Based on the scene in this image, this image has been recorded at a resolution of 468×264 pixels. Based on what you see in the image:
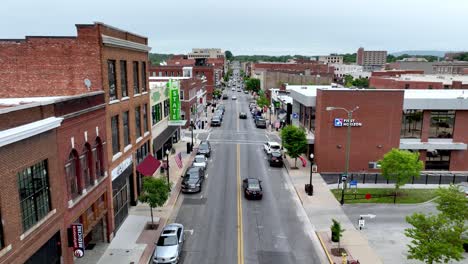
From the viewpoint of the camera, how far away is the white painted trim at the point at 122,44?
74.3 ft

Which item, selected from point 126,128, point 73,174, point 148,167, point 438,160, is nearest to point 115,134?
point 126,128

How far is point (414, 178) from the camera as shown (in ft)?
121

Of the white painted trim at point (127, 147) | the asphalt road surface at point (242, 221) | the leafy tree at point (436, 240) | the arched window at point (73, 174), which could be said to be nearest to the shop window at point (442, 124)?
the asphalt road surface at point (242, 221)

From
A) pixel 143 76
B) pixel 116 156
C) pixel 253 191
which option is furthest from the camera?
pixel 143 76

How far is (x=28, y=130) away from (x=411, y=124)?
37.1 meters

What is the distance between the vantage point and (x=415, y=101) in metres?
38.9

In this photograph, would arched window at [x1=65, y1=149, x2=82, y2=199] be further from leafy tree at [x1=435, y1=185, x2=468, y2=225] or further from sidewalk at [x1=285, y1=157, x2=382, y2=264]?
leafy tree at [x1=435, y1=185, x2=468, y2=225]

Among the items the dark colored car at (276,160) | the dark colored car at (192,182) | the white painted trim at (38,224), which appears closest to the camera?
the white painted trim at (38,224)

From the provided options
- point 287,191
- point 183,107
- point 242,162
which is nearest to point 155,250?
point 287,191

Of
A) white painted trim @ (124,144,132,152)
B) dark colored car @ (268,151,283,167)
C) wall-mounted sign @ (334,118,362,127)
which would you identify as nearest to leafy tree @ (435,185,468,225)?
wall-mounted sign @ (334,118,362,127)

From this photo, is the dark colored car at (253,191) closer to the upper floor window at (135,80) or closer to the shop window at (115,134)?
the shop window at (115,134)

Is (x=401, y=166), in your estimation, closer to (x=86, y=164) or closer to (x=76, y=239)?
(x=86, y=164)

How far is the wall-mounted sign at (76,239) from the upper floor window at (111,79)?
9100mm

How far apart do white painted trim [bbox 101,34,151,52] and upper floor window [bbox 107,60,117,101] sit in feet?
3.99
